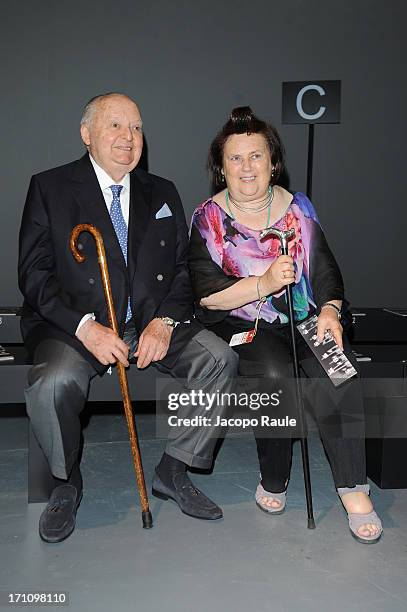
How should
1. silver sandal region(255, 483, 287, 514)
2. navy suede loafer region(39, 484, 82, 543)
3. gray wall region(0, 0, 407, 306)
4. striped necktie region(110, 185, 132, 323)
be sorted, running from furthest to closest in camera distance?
gray wall region(0, 0, 407, 306) → striped necktie region(110, 185, 132, 323) → silver sandal region(255, 483, 287, 514) → navy suede loafer region(39, 484, 82, 543)

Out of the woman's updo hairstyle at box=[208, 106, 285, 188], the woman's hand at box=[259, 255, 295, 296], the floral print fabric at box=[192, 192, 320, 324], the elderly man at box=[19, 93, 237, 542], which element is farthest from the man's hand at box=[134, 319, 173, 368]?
the woman's updo hairstyle at box=[208, 106, 285, 188]

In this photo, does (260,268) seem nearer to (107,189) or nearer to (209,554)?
(107,189)

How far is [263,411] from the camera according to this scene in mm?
2818

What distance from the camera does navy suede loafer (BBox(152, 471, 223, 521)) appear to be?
2.75 metres

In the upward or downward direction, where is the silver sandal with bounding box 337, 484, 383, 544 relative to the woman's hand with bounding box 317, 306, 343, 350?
downward

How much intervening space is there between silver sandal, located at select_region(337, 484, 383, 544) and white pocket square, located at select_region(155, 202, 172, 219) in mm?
1138

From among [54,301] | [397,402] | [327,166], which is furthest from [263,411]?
[327,166]

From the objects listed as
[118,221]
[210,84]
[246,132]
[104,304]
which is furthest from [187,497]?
[210,84]

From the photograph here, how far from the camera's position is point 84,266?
2871 millimetres

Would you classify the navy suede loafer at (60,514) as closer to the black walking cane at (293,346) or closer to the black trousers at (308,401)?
the black trousers at (308,401)

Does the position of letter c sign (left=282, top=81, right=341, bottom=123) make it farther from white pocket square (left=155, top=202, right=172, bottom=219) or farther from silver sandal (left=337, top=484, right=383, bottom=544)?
silver sandal (left=337, top=484, right=383, bottom=544)

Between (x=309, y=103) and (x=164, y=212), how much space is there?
1729 millimetres

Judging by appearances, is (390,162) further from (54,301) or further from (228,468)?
Result: (54,301)

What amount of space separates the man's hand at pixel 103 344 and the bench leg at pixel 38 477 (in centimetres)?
40
